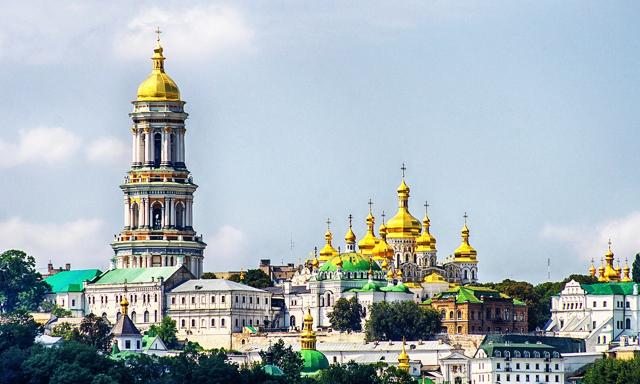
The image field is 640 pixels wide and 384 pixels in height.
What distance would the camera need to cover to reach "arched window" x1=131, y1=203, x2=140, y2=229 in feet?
543

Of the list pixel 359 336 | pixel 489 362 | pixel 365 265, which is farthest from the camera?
pixel 365 265

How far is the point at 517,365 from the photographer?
14688 centimetres

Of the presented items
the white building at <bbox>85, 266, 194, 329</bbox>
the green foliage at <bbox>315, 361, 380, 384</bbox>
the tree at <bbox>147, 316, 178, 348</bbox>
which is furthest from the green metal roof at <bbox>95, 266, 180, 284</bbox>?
the green foliage at <bbox>315, 361, 380, 384</bbox>

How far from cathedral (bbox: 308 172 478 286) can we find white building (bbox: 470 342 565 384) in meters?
24.8

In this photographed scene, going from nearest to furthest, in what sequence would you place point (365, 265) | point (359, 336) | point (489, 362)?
1. point (489, 362)
2. point (359, 336)
3. point (365, 265)

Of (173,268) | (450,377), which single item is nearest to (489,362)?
(450,377)

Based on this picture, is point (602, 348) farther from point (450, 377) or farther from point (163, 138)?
point (163, 138)

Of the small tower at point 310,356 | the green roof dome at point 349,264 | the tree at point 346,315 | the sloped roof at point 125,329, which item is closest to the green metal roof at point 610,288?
the green roof dome at point 349,264

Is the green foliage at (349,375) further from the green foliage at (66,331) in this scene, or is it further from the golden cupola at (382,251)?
the golden cupola at (382,251)

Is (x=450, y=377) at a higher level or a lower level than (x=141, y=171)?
lower

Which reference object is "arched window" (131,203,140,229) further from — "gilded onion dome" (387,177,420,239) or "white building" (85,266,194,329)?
"gilded onion dome" (387,177,420,239)

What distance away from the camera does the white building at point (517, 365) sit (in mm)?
146250

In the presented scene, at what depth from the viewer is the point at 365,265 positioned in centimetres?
16700

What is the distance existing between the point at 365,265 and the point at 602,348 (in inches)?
622
